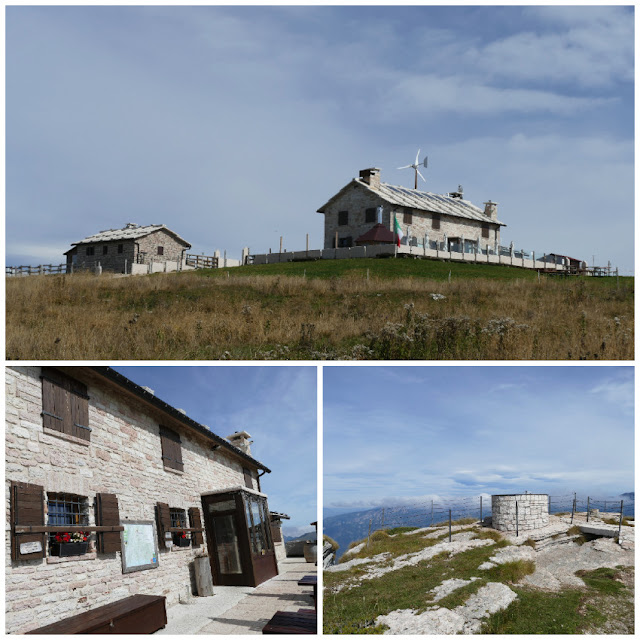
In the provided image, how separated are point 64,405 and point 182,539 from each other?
596 cm

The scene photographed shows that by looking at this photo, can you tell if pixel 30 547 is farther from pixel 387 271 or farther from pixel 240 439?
pixel 387 271

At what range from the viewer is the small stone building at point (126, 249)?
163 feet

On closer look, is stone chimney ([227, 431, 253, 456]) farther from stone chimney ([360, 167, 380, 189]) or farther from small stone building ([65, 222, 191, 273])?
stone chimney ([360, 167, 380, 189])

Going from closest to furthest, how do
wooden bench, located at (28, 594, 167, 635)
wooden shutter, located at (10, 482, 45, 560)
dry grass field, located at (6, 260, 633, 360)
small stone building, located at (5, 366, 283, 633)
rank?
wooden shutter, located at (10, 482, 45, 560)
wooden bench, located at (28, 594, 167, 635)
small stone building, located at (5, 366, 283, 633)
dry grass field, located at (6, 260, 633, 360)

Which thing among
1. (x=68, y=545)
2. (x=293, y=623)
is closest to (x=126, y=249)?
(x=68, y=545)

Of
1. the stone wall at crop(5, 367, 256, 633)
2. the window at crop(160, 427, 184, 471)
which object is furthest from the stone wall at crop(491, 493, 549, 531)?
the window at crop(160, 427, 184, 471)

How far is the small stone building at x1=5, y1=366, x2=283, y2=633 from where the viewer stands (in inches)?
359

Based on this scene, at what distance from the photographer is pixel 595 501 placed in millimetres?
20188

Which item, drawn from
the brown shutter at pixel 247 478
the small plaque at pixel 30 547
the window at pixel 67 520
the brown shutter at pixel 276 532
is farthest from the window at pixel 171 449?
the brown shutter at pixel 276 532

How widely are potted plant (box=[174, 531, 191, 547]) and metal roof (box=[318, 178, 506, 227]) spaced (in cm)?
3452

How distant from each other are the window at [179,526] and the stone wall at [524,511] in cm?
1141

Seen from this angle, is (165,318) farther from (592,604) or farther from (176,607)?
(592,604)

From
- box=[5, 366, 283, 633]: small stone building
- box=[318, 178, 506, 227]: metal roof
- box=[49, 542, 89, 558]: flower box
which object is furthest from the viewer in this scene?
box=[318, 178, 506, 227]: metal roof

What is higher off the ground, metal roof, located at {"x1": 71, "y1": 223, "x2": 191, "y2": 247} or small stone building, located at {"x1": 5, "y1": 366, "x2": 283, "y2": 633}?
metal roof, located at {"x1": 71, "y1": 223, "x2": 191, "y2": 247}
